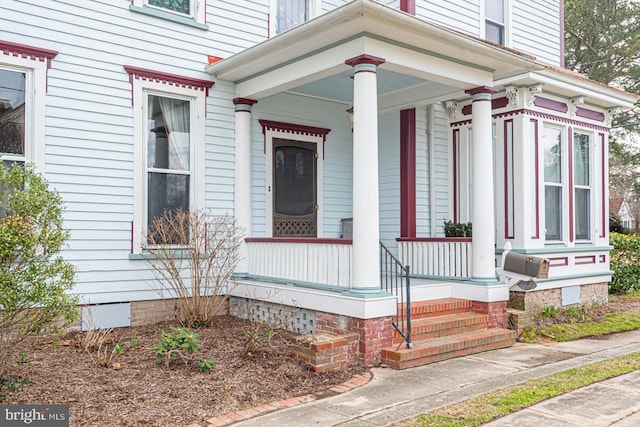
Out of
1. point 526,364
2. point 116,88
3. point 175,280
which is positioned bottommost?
point 526,364

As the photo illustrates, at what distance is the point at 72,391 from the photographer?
466 cm

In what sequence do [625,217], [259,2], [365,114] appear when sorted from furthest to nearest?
[625,217]
[259,2]
[365,114]

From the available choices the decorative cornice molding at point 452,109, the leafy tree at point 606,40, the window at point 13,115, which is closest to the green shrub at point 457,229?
the decorative cornice molding at point 452,109

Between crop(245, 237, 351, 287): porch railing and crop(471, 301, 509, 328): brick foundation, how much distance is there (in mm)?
2172

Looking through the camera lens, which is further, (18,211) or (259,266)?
(259,266)

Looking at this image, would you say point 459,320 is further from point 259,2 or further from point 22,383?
point 259,2

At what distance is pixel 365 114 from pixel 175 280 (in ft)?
11.0

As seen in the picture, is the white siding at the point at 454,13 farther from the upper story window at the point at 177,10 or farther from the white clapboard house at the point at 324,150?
the upper story window at the point at 177,10

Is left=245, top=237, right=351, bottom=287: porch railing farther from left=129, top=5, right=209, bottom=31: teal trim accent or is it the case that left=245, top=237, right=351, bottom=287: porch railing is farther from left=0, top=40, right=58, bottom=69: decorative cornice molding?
left=0, top=40, right=58, bottom=69: decorative cornice molding

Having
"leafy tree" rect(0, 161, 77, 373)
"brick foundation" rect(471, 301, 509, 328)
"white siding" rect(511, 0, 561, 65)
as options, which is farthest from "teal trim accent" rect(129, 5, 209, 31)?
"white siding" rect(511, 0, 561, 65)

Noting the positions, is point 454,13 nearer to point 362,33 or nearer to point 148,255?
point 362,33

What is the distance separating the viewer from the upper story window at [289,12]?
880 cm

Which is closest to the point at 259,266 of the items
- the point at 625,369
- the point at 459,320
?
the point at 459,320

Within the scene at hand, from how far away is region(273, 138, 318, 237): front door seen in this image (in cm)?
891
